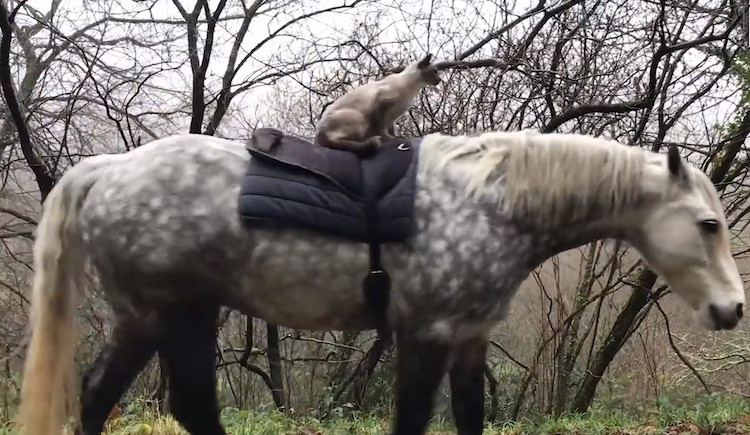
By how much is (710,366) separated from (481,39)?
10.3ft

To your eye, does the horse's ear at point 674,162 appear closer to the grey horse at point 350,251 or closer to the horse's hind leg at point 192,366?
the grey horse at point 350,251

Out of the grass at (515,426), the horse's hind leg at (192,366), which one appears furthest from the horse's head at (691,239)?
the grass at (515,426)

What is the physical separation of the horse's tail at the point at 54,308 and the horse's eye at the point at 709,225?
178cm

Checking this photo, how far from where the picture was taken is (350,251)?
1847mm

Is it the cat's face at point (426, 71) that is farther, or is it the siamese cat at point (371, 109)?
the cat's face at point (426, 71)

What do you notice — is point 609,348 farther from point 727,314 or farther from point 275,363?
point 727,314

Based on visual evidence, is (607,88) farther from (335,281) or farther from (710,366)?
(335,281)

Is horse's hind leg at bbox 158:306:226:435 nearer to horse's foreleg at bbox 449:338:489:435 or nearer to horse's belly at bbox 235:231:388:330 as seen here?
horse's belly at bbox 235:231:388:330

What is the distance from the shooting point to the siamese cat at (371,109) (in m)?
→ 2.03

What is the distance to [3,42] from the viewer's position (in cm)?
356

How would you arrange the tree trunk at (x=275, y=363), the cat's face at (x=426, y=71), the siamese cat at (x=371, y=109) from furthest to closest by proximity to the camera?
1. the tree trunk at (x=275, y=363)
2. the cat's face at (x=426, y=71)
3. the siamese cat at (x=371, y=109)

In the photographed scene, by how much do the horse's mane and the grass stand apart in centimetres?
175

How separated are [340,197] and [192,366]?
69 centimetres

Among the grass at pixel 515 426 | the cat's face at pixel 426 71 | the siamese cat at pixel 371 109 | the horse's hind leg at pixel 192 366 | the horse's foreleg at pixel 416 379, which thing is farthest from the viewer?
the grass at pixel 515 426
